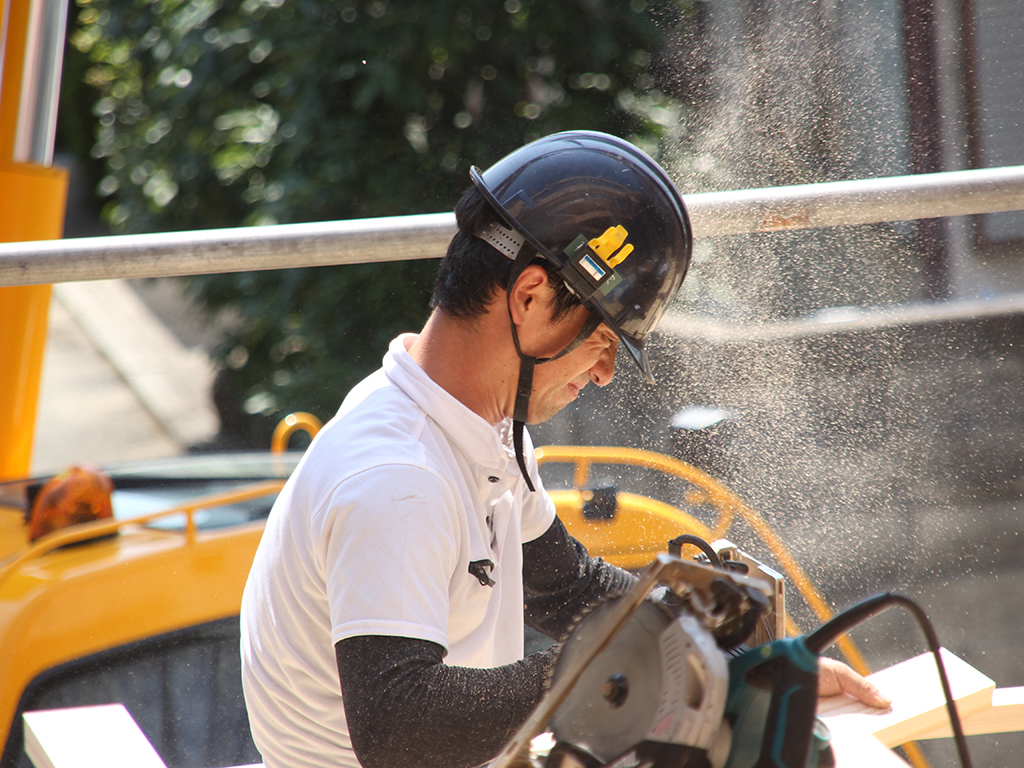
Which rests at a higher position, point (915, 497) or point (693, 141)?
point (693, 141)

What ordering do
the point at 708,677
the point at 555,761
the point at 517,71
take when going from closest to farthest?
the point at 708,677, the point at 555,761, the point at 517,71

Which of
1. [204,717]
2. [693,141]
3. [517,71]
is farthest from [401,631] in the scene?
[517,71]

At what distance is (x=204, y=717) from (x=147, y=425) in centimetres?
696

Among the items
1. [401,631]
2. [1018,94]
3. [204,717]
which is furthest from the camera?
[1018,94]

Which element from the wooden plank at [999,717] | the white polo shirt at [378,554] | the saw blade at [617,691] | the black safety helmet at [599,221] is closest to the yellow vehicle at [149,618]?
the wooden plank at [999,717]

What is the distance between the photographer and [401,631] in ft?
4.28

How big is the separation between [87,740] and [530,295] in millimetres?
1370

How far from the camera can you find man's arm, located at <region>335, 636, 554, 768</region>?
1.30 meters

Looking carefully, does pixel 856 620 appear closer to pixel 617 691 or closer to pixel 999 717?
pixel 617 691

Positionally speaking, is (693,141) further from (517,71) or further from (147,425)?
(147,425)

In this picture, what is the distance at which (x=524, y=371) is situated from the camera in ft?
5.40

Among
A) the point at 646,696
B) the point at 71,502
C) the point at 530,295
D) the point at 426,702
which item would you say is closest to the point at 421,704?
the point at 426,702

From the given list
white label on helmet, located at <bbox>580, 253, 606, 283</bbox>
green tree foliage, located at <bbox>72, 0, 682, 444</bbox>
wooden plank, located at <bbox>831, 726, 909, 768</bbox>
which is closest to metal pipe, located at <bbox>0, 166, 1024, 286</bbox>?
white label on helmet, located at <bbox>580, 253, 606, 283</bbox>

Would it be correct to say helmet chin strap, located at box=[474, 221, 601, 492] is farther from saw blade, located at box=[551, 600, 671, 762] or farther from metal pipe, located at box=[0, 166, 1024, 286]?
metal pipe, located at box=[0, 166, 1024, 286]
